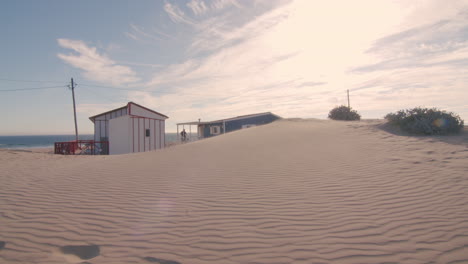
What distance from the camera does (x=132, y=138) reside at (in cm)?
1747

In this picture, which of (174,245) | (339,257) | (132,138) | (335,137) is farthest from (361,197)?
(132,138)

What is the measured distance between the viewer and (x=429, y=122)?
9.47 m

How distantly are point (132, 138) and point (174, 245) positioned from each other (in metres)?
15.8

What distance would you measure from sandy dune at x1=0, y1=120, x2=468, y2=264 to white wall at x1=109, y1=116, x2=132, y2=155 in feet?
34.0

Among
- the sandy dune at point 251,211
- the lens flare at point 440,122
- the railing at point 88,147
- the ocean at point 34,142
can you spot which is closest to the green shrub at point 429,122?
the lens flare at point 440,122

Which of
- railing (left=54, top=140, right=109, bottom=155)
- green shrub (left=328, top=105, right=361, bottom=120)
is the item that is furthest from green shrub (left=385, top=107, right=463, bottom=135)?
railing (left=54, top=140, right=109, bottom=155)

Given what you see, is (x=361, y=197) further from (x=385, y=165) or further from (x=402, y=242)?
(x=385, y=165)

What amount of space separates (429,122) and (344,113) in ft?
53.6

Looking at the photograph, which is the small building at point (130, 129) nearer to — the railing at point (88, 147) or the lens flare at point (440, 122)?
the railing at point (88, 147)

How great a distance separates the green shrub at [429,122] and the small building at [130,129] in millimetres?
16369

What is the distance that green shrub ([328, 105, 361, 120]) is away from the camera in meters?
25.1

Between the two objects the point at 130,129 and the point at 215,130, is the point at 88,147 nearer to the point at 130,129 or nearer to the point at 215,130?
the point at 130,129

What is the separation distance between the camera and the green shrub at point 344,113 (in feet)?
82.4

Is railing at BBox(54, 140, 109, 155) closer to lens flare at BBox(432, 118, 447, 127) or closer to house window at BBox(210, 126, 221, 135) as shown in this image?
house window at BBox(210, 126, 221, 135)
